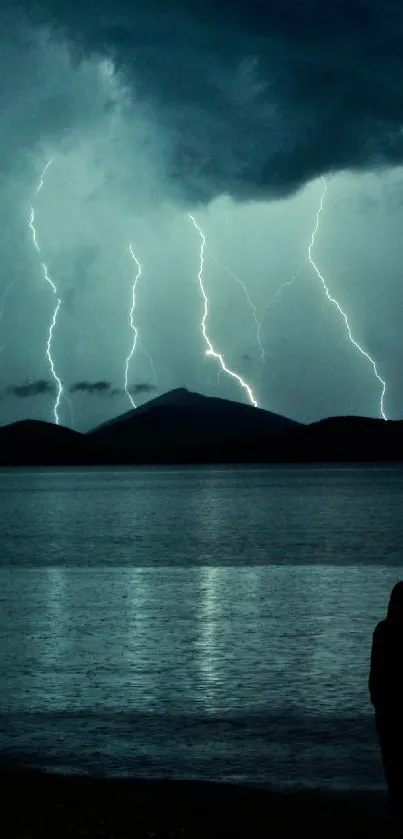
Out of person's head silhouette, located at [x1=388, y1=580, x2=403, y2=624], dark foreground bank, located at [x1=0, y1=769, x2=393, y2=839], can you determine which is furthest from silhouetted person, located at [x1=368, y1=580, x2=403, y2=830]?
dark foreground bank, located at [x1=0, y1=769, x2=393, y2=839]

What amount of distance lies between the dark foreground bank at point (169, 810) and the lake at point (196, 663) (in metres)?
→ 0.71

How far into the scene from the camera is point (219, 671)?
1817 cm

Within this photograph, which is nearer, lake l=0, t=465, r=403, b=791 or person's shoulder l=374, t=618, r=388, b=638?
person's shoulder l=374, t=618, r=388, b=638

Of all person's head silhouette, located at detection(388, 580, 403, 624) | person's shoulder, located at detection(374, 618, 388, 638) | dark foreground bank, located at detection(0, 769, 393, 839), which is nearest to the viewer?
person's head silhouette, located at detection(388, 580, 403, 624)

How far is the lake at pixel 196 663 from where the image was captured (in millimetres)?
12867

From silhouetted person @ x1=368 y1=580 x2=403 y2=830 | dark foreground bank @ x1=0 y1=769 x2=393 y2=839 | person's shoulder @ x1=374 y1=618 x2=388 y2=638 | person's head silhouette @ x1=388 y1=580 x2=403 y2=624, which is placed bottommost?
dark foreground bank @ x1=0 y1=769 x2=393 y2=839

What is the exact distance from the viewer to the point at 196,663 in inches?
747

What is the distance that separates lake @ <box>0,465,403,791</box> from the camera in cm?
1287

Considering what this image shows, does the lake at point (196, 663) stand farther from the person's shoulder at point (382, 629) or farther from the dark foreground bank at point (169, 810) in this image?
the person's shoulder at point (382, 629)

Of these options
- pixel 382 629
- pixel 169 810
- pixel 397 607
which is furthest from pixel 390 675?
pixel 169 810

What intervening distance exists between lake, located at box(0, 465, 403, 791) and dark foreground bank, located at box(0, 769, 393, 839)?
71 centimetres

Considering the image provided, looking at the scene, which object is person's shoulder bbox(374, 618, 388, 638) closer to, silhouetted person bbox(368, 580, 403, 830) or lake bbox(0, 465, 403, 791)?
silhouetted person bbox(368, 580, 403, 830)

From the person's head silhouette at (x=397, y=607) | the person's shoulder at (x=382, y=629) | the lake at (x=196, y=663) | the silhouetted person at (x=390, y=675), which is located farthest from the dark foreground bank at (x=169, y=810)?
the person's head silhouette at (x=397, y=607)

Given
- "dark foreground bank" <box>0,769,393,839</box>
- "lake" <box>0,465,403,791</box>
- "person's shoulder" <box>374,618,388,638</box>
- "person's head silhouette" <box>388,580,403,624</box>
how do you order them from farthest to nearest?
"lake" <box>0,465,403,791</box> < "dark foreground bank" <box>0,769,393,839</box> < "person's shoulder" <box>374,618,388,638</box> < "person's head silhouette" <box>388,580,403,624</box>
